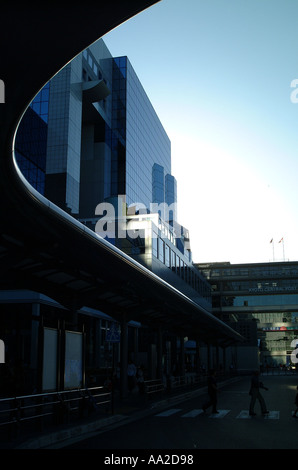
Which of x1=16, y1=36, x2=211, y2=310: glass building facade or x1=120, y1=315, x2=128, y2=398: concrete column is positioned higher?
x1=16, y1=36, x2=211, y2=310: glass building facade

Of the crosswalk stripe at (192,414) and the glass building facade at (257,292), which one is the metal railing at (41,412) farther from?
the glass building facade at (257,292)

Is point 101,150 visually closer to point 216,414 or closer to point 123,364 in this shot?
point 123,364

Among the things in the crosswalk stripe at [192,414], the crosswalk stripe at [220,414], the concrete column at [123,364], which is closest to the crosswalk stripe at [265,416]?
the crosswalk stripe at [220,414]

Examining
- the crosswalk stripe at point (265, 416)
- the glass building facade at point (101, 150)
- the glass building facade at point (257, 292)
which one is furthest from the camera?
the glass building facade at point (257, 292)

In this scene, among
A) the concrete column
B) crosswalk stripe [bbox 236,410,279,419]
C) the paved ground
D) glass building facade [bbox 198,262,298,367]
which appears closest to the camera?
the paved ground

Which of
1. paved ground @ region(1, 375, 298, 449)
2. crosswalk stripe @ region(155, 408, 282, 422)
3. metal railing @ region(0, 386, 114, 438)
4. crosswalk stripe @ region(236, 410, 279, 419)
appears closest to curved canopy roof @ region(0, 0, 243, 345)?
metal railing @ region(0, 386, 114, 438)

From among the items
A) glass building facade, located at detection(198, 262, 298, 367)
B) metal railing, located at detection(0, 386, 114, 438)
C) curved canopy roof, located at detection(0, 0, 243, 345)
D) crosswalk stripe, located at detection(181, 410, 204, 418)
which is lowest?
crosswalk stripe, located at detection(181, 410, 204, 418)

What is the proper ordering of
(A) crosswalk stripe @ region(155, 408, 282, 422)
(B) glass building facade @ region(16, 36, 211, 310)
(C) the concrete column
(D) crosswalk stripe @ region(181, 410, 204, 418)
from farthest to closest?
(B) glass building facade @ region(16, 36, 211, 310) → (C) the concrete column → (D) crosswalk stripe @ region(181, 410, 204, 418) → (A) crosswalk stripe @ region(155, 408, 282, 422)

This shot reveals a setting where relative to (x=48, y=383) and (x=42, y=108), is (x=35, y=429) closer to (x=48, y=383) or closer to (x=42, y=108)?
(x=48, y=383)

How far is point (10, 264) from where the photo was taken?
13898mm

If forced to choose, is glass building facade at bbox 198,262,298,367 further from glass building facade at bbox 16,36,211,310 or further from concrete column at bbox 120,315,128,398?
concrete column at bbox 120,315,128,398

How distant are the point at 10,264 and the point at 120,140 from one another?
72310 millimetres

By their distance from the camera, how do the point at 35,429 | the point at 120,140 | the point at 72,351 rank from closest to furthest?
the point at 35,429
the point at 72,351
the point at 120,140
